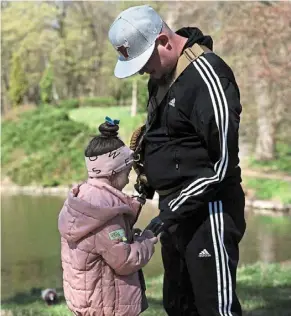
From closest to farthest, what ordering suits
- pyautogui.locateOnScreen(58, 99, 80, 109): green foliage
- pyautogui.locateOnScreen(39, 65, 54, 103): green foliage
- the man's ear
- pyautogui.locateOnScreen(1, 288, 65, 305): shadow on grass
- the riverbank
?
the man's ear, pyautogui.locateOnScreen(1, 288, 65, 305): shadow on grass, the riverbank, pyautogui.locateOnScreen(58, 99, 80, 109): green foliage, pyautogui.locateOnScreen(39, 65, 54, 103): green foliage

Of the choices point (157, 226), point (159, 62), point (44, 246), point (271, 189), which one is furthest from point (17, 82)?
point (157, 226)

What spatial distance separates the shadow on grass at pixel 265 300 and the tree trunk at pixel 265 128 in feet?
37.6

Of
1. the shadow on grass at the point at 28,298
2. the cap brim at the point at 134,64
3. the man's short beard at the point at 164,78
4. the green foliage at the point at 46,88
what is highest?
the green foliage at the point at 46,88

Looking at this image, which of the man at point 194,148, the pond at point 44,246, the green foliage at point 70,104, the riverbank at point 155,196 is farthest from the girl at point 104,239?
the green foliage at point 70,104

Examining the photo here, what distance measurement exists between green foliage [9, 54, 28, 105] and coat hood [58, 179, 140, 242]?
25.3 m

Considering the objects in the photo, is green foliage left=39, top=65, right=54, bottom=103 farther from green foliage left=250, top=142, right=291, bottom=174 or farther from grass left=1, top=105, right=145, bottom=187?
green foliage left=250, top=142, right=291, bottom=174

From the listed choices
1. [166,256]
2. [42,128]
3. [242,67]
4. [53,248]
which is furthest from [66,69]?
[166,256]

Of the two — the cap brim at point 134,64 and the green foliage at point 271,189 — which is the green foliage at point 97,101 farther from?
the cap brim at point 134,64

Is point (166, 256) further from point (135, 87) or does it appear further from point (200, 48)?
point (135, 87)

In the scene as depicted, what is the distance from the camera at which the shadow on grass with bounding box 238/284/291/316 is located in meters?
4.31

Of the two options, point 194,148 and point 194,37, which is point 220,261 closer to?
point 194,148

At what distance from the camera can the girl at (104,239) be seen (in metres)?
2.56

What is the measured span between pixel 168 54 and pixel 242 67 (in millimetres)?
13128

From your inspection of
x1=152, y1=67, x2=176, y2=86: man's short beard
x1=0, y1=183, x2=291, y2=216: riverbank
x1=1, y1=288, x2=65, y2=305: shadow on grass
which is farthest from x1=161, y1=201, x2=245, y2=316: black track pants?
x1=0, y1=183, x2=291, y2=216: riverbank
